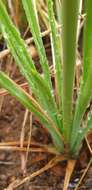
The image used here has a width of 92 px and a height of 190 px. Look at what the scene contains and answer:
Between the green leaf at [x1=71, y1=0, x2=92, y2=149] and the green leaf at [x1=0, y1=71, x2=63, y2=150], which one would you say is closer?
the green leaf at [x1=71, y1=0, x2=92, y2=149]

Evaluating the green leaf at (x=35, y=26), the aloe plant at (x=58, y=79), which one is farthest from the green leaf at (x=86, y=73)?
the green leaf at (x=35, y=26)

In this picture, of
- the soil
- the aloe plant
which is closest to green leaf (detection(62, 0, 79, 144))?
the aloe plant

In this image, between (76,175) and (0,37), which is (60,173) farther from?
(0,37)

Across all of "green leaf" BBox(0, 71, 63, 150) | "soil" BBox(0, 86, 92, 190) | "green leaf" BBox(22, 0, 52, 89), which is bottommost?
"soil" BBox(0, 86, 92, 190)

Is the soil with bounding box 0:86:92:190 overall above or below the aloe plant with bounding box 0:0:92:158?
below

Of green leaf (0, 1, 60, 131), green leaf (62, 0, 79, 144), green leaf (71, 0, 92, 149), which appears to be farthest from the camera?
green leaf (0, 1, 60, 131)

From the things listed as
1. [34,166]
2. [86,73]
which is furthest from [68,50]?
[34,166]

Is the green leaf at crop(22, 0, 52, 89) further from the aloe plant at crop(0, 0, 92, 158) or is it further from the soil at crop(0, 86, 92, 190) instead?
the soil at crop(0, 86, 92, 190)

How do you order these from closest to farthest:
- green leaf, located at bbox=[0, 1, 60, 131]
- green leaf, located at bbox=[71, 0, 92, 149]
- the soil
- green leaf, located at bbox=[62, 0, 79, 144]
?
1. green leaf, located at bbox=[62, 0, 79, 144]
2. green leaf, located at bbox=[71, 0, 92, 149]
3. green leaf, located at bbox=[0, 1, 60, 131]
4. the soil

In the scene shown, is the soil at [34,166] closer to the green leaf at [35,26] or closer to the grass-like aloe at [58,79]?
the grass-like aloe at [58,79]
